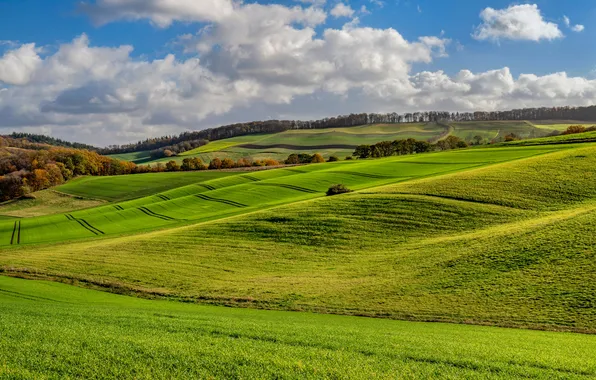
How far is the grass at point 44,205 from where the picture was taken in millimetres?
85294

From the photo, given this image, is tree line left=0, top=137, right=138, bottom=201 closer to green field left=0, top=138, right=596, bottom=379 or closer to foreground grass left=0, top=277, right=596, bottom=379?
green field left=0, top=138, right=596, bottom=379

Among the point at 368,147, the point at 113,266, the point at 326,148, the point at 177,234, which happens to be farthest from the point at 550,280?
the point at 326,148

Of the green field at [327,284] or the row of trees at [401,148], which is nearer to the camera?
the green field at [327,284]

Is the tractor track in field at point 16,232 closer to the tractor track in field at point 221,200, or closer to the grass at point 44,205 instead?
the grass at point 44,205

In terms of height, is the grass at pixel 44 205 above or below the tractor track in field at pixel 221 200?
below

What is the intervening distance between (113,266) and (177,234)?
40.2 ft

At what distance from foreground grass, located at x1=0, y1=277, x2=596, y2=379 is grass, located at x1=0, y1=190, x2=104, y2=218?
2986 inches

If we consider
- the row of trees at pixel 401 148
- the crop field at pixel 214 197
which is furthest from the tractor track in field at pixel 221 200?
the row of trees at pixel 401 148

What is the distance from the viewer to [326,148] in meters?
190

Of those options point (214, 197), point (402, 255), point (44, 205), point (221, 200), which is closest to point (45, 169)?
point (44, 205)

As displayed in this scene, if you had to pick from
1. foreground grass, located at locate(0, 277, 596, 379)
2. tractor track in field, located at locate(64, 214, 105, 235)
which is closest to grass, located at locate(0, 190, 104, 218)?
tractor track in field, located at locate(64, 214, 105, 235)

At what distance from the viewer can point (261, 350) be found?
1298 centimetres

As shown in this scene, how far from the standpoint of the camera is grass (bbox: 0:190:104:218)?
85.3 meters

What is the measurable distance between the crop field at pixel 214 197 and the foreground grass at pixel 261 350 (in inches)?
1804
